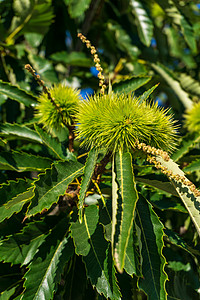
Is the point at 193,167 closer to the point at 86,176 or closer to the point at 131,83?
the point at 131,83

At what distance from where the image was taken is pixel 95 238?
3.84 feet

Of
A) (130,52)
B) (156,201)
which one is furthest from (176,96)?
(156,201)

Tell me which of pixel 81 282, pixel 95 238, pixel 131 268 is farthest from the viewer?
pixel 81 282

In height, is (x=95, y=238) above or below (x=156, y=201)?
below

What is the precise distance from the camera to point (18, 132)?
4.79 feet

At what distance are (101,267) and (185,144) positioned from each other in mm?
752

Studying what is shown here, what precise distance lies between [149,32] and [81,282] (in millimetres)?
1444

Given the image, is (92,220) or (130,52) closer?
(92,220)

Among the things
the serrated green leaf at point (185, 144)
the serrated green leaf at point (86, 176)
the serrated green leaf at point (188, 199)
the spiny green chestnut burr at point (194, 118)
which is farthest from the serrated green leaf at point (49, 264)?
the spiny green chestnut burr at point (194, 118)

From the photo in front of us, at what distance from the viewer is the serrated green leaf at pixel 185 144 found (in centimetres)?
155

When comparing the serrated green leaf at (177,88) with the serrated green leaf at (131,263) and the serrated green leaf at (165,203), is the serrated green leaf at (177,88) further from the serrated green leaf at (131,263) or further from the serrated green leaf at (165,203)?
the serrated green leaf at (131,263)

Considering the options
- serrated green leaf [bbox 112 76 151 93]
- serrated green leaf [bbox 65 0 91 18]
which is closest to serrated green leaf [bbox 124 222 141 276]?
serrated green leaf [bbox 112 76 151 93]

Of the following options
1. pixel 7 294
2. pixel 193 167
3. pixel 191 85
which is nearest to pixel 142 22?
pixel 191 85

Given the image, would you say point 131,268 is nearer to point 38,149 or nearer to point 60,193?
point 60,193
